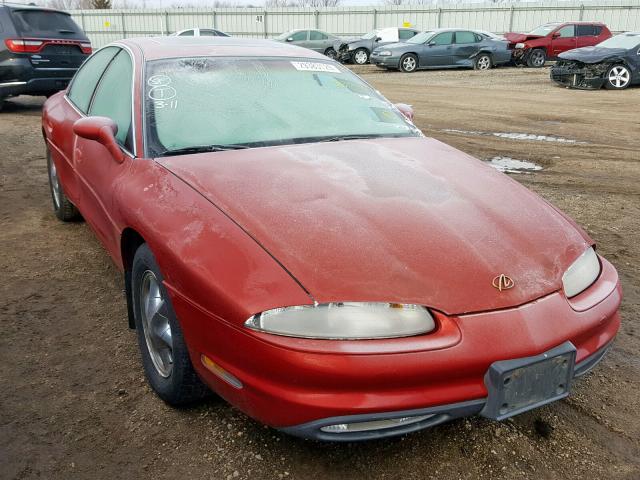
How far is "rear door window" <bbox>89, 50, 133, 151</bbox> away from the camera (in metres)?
3.10

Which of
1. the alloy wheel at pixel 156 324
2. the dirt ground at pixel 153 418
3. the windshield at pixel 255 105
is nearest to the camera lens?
the dirt ground at pixel 153 418

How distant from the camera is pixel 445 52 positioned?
1991 cm

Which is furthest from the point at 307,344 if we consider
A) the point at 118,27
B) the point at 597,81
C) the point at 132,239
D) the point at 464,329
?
the point at 118,27

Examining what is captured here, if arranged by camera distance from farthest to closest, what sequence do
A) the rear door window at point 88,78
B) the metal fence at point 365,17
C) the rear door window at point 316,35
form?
the metal fence at point 365,17 < the rear door window at point 316,35 < the rear door window at point 88,78

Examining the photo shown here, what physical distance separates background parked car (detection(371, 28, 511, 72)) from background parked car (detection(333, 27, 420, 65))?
309cm

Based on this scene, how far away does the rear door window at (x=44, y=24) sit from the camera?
10398mm

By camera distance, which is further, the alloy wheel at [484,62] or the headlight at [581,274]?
the alloy wheel at [484,62]

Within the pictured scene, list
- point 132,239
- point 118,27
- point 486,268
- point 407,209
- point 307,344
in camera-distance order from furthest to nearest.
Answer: point 118,27
point 132,239
point 407,209
point 486,268
point 307,344

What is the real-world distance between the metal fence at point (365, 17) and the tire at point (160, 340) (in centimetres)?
2871

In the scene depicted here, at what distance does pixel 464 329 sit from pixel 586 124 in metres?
8.65

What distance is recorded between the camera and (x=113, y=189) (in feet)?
9.62

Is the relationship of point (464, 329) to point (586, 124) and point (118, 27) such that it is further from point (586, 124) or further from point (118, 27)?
point (118, 27)

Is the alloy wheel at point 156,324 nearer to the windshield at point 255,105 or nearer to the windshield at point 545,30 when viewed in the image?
Result: the windshield at point 255,105

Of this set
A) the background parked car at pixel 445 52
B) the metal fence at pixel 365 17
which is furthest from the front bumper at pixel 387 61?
the metal fence at pixel 365 17
